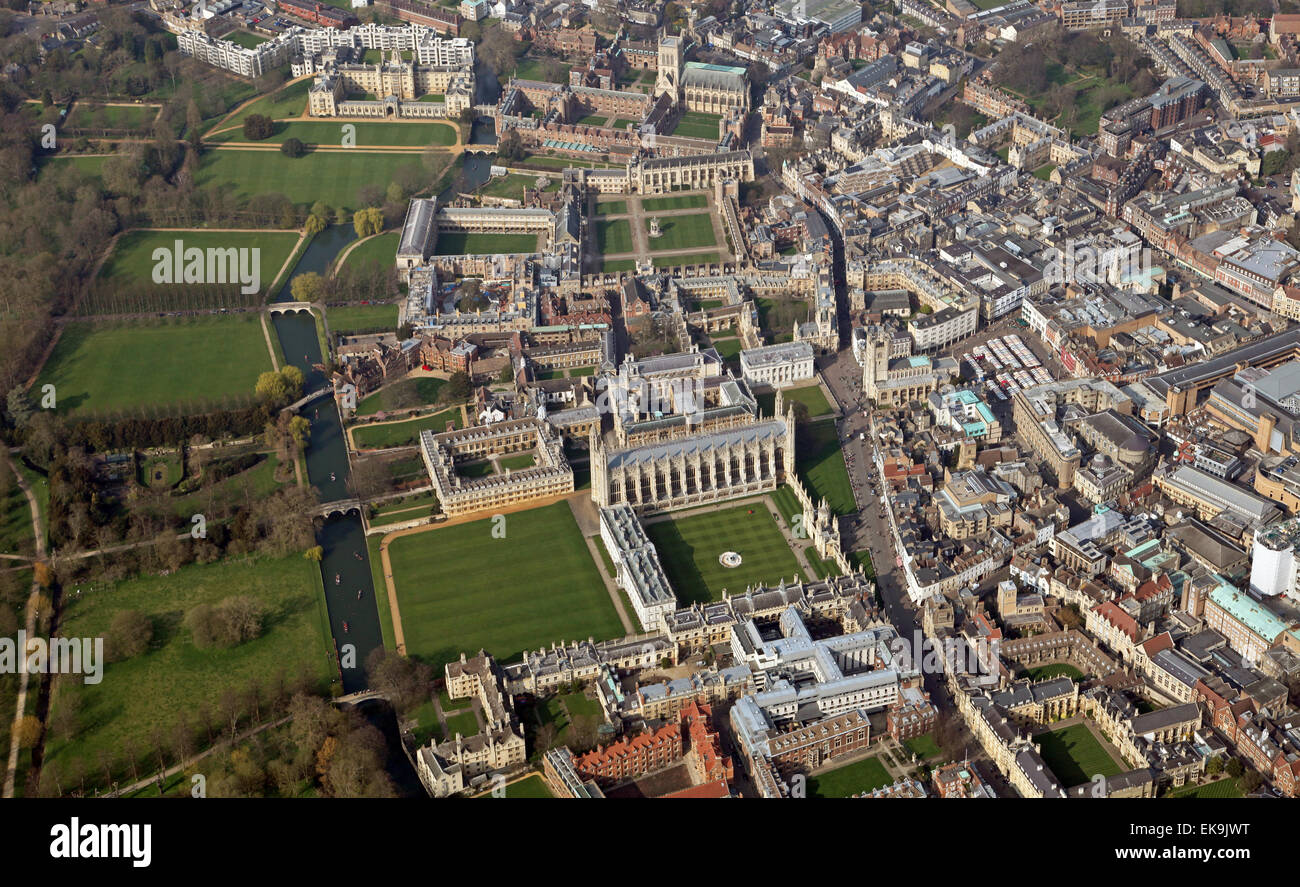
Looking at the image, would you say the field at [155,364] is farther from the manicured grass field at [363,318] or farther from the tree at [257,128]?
the tree at [257,128]

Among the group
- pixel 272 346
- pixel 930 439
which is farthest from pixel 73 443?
pixel 930 439

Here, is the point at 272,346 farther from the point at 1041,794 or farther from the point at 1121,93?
the point at 1121,93

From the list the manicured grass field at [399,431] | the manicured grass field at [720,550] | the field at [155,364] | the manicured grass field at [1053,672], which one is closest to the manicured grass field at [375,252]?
the field at [155,364]

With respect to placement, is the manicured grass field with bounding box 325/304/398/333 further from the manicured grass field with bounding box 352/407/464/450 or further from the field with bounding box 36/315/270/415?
the manicured grass field with bounding box 352/407/464/450

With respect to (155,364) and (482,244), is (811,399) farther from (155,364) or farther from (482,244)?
(155,364)

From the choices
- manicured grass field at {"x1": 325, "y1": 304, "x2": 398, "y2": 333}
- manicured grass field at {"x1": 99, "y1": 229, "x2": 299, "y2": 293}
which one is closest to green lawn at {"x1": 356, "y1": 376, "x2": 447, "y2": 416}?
manicured grass field at {"x1": 325, "y1": 304, "x2": 398, "y2": 333}

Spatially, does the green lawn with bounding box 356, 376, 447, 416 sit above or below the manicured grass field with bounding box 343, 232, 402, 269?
below

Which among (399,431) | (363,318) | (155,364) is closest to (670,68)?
(363,318)
